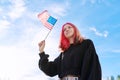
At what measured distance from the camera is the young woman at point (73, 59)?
28.1 ft

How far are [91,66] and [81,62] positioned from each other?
23 cm

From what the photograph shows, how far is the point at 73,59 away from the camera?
28.7ft

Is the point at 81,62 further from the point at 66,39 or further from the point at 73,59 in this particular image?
the point at 66,39

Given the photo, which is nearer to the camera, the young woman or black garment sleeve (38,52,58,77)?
the young woman

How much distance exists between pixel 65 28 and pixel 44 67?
3.24 ft

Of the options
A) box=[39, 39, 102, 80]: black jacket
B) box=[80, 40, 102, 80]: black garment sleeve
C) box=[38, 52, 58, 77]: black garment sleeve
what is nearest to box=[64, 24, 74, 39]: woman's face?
Answer: box=[39, 39, 102, 80]: black jacket

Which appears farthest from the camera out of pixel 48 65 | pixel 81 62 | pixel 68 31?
pixel 48 65

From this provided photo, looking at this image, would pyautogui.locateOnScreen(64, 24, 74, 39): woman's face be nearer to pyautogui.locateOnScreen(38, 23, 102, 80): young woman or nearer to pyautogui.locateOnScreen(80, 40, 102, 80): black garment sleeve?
pyautogui.locateOnScreen(38, 23, 102, 80): young woman

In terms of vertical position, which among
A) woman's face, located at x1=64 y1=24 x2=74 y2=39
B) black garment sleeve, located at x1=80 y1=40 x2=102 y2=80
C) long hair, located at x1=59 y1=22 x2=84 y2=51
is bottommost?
black garment sleeve, located at x1=80 y1=40 x2=102 y2=80

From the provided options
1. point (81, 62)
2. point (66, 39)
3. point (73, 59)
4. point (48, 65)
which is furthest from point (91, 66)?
point (48, 65)

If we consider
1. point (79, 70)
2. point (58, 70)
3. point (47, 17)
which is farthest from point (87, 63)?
point (47, 17)

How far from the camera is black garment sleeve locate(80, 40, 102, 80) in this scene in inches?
334

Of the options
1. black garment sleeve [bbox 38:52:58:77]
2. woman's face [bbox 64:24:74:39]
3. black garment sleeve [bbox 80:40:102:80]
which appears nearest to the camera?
black garment sleeve [bbox 80:40:102:80]

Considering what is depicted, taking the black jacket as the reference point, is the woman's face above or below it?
above
